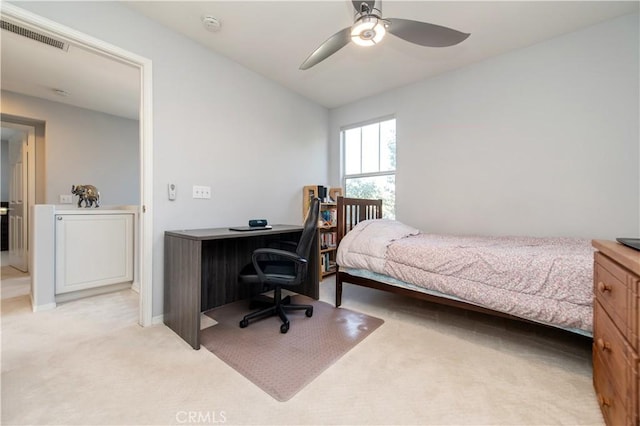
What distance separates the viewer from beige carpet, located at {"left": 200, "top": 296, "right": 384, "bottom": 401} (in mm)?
1454

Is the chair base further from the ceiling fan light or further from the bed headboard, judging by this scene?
the ceiling fan light

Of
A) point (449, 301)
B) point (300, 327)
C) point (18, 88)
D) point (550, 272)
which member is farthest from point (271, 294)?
point (18, 88)

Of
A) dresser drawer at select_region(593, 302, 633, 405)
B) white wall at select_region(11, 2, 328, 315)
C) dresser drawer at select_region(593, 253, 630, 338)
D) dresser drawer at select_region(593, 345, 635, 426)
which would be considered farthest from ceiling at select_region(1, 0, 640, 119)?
dresser drawer at select_region(593, 345, 635, 426)

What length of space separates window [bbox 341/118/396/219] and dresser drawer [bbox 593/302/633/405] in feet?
7.88

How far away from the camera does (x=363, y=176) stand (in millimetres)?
3877

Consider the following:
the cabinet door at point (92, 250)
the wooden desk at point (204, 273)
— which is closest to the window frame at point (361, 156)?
the wooden desk at point (204, 273)

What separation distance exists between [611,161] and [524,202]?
675mm

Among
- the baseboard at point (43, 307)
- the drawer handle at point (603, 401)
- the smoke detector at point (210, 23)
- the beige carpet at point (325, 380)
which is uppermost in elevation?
the smoke detector at point (210, 23)

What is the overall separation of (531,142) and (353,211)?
6.15 ft

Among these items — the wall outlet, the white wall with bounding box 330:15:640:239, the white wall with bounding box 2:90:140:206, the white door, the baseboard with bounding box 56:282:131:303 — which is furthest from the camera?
the white door

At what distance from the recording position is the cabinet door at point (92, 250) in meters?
2.52

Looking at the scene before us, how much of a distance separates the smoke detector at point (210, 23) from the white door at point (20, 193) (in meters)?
3.36

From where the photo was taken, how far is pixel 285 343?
1.81 m

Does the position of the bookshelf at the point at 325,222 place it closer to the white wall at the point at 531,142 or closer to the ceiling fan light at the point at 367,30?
the white wall at the point at 531,142
